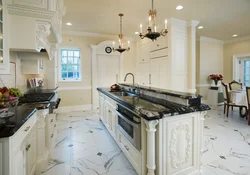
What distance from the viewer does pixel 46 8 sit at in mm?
1986

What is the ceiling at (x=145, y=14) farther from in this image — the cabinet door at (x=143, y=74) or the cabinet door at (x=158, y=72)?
the cabinet door at (x=143, y=74)

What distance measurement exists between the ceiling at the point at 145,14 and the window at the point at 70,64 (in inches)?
34.1

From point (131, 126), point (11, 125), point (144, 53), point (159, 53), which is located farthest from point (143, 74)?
point (11, 125)

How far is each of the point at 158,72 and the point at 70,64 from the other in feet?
10.8

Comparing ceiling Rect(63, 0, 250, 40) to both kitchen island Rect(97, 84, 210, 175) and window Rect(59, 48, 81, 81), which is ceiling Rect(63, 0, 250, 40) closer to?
window Rect(59, 48, 81, 81)

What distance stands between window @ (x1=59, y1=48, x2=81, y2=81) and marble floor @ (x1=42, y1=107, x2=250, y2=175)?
7.19 ft

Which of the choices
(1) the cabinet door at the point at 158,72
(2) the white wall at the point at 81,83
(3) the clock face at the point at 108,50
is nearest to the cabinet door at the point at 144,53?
(1) the cabinet door at the point at 158,72

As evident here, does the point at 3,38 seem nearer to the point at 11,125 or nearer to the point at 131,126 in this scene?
the point at 11,125

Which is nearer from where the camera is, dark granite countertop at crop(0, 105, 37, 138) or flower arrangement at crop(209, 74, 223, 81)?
dark granite countertop at crop(0, 105, 37, 138)

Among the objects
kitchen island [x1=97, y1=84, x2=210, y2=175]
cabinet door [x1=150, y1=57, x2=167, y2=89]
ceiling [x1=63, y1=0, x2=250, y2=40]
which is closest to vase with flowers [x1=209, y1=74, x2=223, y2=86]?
ceiling [x1=63, y1=0, x2=250, y2=40]

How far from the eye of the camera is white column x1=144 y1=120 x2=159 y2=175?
60.3 inches

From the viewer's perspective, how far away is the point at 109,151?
2.62 metres

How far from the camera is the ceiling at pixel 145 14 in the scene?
3465mm

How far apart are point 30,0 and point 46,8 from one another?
0.63 feet
